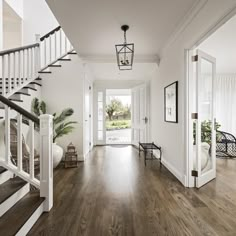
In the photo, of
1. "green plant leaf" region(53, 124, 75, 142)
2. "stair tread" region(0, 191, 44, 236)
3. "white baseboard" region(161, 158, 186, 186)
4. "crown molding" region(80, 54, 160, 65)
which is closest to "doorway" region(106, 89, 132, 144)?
"crown molding" region(80, 54, 160, 65)

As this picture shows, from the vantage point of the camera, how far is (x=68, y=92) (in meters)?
4.86

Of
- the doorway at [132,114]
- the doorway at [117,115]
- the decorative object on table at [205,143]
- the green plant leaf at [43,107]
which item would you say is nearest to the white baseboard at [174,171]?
the decorative object on table at [205,143]

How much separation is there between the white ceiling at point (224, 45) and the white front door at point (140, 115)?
7.27ft

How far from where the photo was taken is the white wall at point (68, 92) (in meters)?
4.84

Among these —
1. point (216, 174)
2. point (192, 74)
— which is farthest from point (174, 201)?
point (192, 74)

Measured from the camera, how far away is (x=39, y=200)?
2.22m

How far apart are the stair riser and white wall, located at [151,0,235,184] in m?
2.30

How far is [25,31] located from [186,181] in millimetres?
6081

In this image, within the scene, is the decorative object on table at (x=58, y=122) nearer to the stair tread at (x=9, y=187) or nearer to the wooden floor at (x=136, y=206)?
the wooden floor at (x=136, y=206)

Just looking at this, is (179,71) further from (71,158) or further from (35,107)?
(35,107)

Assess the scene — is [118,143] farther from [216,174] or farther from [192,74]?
[192,74]

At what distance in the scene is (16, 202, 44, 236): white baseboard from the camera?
1.73 metres

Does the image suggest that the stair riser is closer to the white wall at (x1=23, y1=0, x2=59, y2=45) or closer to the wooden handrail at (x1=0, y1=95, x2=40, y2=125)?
the wooden handrail at (x1=0, y1=95, x2=40, y2=125)

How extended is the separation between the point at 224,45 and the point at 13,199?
176 inches
